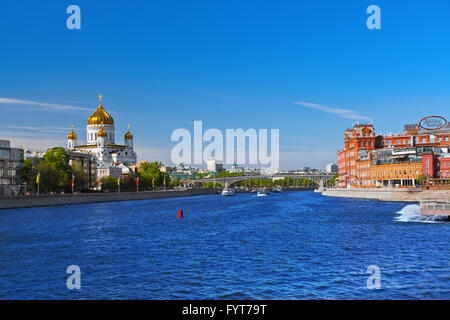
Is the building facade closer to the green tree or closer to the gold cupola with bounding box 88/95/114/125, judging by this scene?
the green tree

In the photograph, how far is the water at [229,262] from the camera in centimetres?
1992

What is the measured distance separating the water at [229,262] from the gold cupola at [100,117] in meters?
140

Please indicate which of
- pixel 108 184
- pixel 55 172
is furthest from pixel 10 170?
pixel 108 184

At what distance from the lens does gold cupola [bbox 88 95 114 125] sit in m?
181

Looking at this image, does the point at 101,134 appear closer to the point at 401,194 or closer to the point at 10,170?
the point at 10,170

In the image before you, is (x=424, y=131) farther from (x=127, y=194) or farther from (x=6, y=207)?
(x=6, y=207)

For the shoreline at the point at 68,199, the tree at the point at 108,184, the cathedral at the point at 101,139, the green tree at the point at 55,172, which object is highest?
the cathedral at the point at 101,139

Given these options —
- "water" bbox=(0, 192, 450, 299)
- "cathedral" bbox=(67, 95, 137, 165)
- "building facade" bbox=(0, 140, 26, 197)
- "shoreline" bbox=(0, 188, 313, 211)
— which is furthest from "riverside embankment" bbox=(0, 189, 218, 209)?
"cathedral" bbox=(67, 95, 137, 165)

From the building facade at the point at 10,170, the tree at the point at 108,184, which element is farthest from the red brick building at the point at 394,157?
the building facade at the point at 10,170

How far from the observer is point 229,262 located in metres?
26.6

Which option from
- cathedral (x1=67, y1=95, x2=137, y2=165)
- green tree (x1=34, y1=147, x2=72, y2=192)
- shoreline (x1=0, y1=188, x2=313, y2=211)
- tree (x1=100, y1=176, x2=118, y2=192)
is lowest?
shoreline (x1=0, y1=188, x2=313, y2=211)

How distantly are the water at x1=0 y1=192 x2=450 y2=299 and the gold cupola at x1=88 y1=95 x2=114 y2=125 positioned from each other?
139762 millimetres

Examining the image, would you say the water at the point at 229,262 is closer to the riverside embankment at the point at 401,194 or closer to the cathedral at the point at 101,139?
the riverside embankment at the point at 401,194
